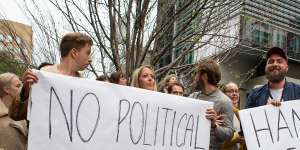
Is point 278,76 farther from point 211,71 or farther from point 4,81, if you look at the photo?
point 4,81

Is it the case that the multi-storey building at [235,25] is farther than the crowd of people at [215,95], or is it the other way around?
the multi-storey building at [235,25]

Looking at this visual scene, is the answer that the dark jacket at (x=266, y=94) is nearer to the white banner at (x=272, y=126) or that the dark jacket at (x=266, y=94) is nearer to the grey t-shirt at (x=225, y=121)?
the white banner at (x=272, y=126)

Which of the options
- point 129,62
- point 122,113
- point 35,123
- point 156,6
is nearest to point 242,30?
point 156,6

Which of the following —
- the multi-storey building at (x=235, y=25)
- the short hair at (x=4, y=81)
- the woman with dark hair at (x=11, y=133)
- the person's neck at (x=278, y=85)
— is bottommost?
the woman with dark hair at (x=11, y=133)

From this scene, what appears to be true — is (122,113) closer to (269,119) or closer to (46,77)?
(46,77)

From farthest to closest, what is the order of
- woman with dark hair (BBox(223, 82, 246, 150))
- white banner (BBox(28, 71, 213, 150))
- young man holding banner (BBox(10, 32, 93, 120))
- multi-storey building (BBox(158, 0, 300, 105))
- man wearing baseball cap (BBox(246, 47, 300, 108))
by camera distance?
multi-storey building (BBox(158, 0, 300, 105))
woman with dark hair (BBox(223, 82, 246, 150))
man wearing baseball cap (BBox(246, 47, 300, 108))
young man holding banner (BBox(10, 32, 93, 120))
white banner (BBox(28, 71, 213, 150))

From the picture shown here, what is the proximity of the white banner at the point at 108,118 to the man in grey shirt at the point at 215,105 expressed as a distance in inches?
3.1

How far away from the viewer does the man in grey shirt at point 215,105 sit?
4.12 m

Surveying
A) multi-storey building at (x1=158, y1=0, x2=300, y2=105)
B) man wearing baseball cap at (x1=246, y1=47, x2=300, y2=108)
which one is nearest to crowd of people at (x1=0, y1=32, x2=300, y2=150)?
man wearing baseball cap at (x1=246, y1=47, x2=300, y2=108)

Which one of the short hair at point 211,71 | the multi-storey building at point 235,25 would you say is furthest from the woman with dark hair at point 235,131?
the multi-storey building at point 235,25

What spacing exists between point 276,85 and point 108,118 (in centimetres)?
154

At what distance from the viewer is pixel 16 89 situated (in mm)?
4562

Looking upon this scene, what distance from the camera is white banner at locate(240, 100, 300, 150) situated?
14.0 ft

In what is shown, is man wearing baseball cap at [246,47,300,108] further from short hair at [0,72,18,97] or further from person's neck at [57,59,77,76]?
short hair at [0,72,18,97]
